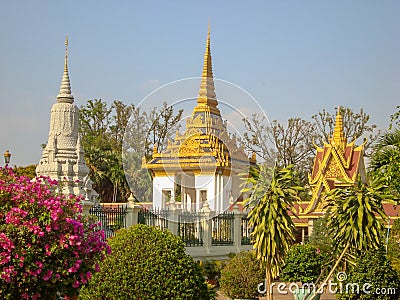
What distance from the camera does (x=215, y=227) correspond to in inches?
754

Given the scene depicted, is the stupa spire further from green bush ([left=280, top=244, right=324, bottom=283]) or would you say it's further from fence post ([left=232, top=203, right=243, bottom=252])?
green bush ([left=280, top=244, right=324, bottom=283])

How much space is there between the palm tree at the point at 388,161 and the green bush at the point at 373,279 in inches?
96.2

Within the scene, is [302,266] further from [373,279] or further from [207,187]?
[207,187]

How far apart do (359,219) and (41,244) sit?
7.64 meters

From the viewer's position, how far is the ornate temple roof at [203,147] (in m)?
22.9

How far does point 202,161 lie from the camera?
2388 centimetres

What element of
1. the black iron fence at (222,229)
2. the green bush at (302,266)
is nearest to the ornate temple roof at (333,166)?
the black iron fence at (222,229)

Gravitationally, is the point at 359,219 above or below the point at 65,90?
below

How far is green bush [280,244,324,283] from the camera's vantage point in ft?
47.9

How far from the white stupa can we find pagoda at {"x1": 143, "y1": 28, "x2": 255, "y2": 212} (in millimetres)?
2500

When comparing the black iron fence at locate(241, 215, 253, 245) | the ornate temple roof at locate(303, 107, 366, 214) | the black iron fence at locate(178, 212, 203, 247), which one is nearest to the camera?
the black iron fence at locate(178, 212, 203, 247)

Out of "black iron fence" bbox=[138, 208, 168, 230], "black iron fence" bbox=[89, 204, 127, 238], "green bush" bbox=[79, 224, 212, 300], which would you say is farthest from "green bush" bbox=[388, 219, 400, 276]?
"black iron fence" bbox=[89, 204, 127, 238]

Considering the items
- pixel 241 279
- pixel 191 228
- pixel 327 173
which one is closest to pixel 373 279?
pixel 241 279

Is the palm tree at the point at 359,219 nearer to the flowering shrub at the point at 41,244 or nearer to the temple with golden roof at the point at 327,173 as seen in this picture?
the flowering shrub at the point at 41,244
